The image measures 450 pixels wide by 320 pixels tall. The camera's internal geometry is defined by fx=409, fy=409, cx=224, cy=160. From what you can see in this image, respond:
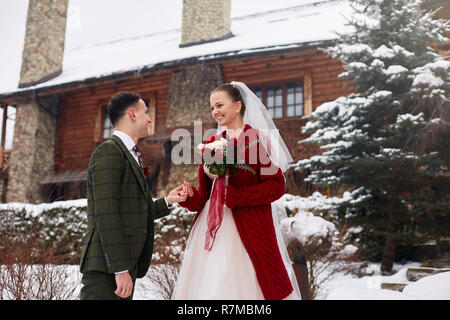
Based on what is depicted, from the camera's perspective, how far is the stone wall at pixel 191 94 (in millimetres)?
10969

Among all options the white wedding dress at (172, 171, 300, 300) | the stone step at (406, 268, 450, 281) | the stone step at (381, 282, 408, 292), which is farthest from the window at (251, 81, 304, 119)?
the white wedding dress at (172, 171, 300, 300)

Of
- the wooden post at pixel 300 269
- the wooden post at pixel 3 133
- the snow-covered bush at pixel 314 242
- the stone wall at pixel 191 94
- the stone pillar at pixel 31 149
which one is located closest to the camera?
the wooden post at pixel 300 269

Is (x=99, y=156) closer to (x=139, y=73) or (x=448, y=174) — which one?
(x=448, y=174)

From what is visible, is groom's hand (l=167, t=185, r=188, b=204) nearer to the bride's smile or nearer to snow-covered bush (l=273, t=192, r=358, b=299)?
the bride's smile

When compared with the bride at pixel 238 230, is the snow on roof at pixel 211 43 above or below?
above

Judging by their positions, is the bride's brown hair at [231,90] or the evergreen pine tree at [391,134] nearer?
the bride's brown hair at [231,90]

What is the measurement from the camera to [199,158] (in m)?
2.28

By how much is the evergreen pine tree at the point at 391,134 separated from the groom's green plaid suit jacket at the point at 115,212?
4528 millimetres

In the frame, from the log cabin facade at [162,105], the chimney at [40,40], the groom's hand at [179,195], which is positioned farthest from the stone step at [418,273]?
the chimney at [40,40]

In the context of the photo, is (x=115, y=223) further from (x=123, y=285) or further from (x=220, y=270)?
(x=220, y=270)

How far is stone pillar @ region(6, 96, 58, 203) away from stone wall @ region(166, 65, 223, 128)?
4.28 m

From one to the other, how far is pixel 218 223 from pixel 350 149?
15.2 feet

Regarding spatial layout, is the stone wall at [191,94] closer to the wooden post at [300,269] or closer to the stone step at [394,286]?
the stone step at [394,286]
